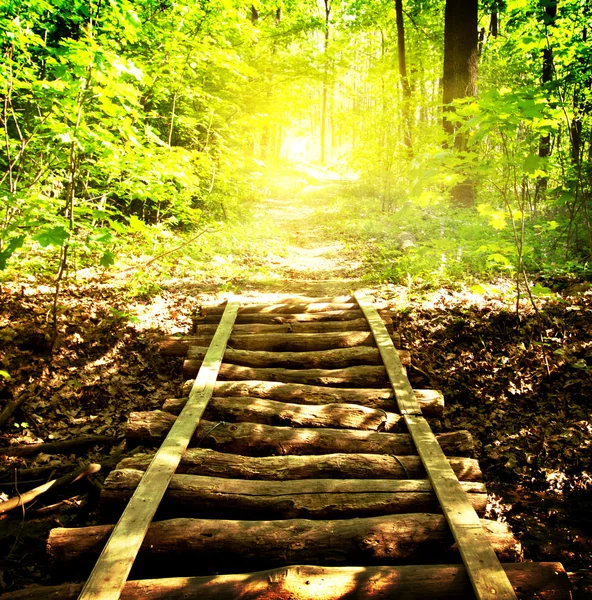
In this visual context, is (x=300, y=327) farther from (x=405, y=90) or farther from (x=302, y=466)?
(x=405, y=90)

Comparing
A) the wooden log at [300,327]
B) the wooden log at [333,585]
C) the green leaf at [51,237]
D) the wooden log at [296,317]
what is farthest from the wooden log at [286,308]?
the wooden log at [333,585]

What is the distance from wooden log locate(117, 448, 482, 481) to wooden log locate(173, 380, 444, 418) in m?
0.77

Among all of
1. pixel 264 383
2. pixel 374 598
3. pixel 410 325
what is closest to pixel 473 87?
pixel 410 325

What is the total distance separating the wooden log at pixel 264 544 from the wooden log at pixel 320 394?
Result: 4.67 ft

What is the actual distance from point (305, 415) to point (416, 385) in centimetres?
205

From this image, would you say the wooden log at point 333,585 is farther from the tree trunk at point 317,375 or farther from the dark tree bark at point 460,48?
the dark tree bark at point 460,48

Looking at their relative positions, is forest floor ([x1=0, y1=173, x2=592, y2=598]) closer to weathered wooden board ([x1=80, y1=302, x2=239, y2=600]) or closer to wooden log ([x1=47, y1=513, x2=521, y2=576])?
wooden log ([x1=47, y1=513, x2=521, y2=576])

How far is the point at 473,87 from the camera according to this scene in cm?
1064

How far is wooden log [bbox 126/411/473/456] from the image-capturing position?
331cm

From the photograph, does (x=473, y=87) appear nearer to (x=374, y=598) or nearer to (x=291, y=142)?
(x=374, y=598)

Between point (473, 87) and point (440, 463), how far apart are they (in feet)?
36.1

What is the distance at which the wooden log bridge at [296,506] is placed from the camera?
2.14 meters

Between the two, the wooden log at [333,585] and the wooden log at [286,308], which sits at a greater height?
the wooden log at [286,308]

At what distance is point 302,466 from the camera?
302cm
